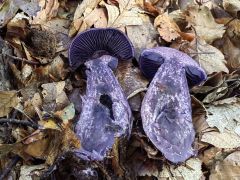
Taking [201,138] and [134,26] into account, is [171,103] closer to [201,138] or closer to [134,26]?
[201,138]

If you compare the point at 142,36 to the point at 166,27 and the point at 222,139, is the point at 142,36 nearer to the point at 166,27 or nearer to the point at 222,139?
Answer: the point at 166,27

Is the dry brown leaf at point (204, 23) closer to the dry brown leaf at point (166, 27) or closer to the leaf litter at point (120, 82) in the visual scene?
the leaf litter at point (120, 82)

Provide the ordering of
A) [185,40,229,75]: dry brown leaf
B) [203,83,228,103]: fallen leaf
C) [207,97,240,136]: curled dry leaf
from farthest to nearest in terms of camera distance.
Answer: [185,40,229,75]: dry brown leaf → [203,83,228,103]: fallen leaf → [207,97,240,136]: curled dry leaf

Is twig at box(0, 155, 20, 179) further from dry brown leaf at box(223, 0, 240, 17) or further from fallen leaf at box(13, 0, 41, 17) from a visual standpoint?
dry brown leaf at box(223, 0, 240, 17)

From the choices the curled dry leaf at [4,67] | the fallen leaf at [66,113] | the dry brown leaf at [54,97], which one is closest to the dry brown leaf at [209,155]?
the fallen leaf at [66,113]

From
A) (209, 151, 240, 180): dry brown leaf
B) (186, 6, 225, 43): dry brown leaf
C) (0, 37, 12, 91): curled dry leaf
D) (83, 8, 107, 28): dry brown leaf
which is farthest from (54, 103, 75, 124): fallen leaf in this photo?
(186, 6, 225, 43): dry brown leaf

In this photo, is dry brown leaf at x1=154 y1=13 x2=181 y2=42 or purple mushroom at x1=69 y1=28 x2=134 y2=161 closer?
purple mushroom at x1=69 y1=28 x2=134 y2=161
